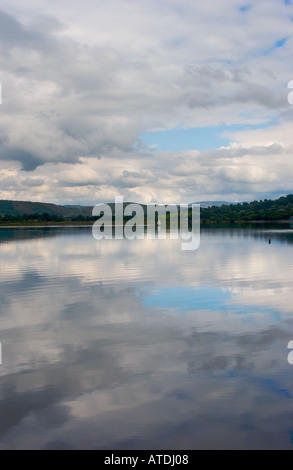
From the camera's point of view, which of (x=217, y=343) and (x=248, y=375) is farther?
(x=217, y=343)

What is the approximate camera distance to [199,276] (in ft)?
143

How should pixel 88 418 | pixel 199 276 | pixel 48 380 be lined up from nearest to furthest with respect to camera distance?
pixel 88 418
pixel 48 380
pixel 199 276

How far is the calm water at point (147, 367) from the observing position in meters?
12.5

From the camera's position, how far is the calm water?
41.1 feet

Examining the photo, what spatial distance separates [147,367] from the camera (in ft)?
57.6

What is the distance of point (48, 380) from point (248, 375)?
8044 millimetres

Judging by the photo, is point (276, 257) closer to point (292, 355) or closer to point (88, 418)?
point (292, 355)

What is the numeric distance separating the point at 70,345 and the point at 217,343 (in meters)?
7.47

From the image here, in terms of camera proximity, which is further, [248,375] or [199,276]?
[199,276]

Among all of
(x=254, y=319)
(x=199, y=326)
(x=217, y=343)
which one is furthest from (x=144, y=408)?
(x=254, y=319)
